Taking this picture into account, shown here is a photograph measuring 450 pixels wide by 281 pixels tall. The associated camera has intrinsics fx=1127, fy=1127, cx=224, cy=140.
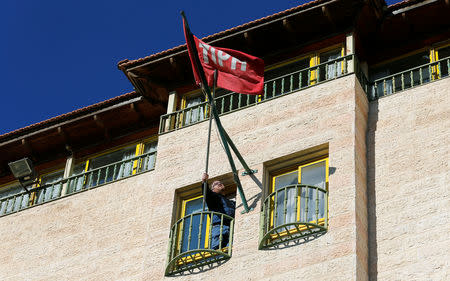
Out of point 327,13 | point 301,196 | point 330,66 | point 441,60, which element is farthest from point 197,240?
point 441,60

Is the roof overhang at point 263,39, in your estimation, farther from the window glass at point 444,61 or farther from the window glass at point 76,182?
the window glass at point 76,182

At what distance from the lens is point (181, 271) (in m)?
19.3

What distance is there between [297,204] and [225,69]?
122 inches

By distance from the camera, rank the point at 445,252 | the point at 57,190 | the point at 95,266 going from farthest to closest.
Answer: the point at 57,190
the point at 95,266
the point at 445,252

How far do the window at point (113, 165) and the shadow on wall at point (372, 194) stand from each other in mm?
5052

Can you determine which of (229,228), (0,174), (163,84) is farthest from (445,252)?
(0,174)

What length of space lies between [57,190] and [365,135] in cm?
780

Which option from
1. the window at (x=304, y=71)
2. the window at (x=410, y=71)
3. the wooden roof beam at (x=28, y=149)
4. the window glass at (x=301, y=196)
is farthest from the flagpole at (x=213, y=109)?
the wooden roof beam at (x=28, y=149)

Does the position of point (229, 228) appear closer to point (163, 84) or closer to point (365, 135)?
point (365, 135)

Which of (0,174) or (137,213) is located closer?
(137,213)

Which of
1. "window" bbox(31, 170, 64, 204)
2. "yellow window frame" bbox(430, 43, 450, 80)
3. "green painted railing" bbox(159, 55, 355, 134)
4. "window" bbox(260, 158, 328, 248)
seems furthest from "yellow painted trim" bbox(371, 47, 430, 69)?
"window" bbox(31, 170, 64, 204)

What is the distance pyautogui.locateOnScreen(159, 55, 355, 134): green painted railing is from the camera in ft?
70.1

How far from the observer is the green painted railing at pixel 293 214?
18.4 meters

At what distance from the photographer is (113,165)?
78.6ft
